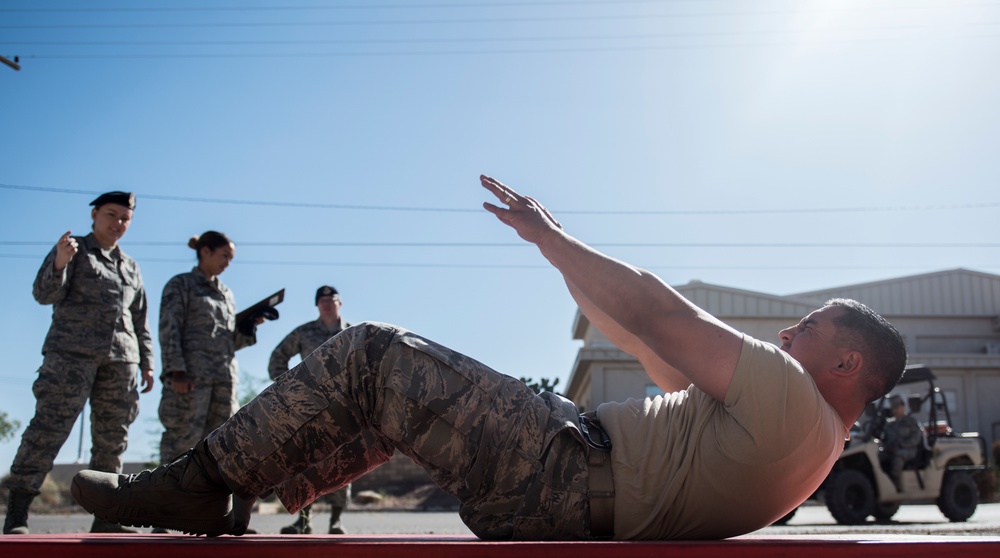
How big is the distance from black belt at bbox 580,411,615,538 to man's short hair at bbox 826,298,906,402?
736 millimetres

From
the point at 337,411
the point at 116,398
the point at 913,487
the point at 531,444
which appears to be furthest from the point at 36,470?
the point at 913,487

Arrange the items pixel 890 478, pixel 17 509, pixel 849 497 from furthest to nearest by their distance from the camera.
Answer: pixel 890 478 < pixel 849 497 < pixel 17 509

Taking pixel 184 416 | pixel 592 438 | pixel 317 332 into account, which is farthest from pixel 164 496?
pixel 317 332

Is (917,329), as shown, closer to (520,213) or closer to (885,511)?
(885,511)

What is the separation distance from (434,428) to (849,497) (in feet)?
36.3

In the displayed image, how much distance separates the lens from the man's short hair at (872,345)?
2455 millimetres

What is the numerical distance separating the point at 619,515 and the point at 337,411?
0.81 metres

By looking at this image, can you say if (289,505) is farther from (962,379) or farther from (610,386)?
(962,379)

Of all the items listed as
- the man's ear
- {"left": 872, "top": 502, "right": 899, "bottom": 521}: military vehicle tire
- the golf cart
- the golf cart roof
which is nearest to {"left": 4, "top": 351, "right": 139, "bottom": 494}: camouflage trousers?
the man's ear

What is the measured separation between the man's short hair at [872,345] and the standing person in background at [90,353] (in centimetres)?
429

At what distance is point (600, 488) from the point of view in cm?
236

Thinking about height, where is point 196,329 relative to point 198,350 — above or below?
above

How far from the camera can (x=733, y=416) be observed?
2262 mm

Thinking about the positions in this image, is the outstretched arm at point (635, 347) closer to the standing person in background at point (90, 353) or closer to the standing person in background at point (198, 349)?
the standing person in background at point (90, 353)
